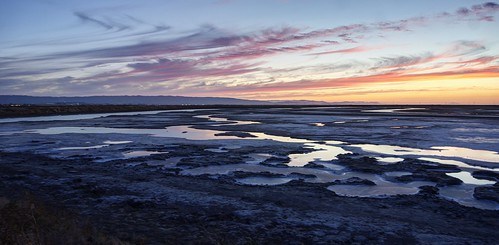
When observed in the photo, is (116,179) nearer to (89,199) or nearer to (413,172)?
(89,199)

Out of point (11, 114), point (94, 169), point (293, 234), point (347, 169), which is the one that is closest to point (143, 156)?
point (94, 169)

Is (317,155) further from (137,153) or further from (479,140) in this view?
(479,140)

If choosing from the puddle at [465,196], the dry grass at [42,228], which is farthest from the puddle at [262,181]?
the dry grass at [42,228]

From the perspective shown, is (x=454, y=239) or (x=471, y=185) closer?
(x=454, y=239)

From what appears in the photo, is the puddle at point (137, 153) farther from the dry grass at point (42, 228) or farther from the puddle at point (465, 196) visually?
the puddle at point (465, 196)

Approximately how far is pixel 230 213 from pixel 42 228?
397 centimetres

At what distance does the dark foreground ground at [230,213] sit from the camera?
7500 millimetres

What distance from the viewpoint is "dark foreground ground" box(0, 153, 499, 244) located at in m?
7.50

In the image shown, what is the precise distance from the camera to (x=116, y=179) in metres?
12.9

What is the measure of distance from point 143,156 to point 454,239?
14035 millimetres

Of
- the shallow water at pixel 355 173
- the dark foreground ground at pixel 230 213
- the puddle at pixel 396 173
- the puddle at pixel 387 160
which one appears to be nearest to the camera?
the dark foreground ground at pixel 230 213

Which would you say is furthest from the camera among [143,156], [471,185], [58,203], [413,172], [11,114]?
[11,114]

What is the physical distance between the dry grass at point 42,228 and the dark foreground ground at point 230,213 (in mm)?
36

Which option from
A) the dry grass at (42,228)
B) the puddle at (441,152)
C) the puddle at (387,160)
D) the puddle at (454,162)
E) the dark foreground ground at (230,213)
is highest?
the dry grass at (42,228)
